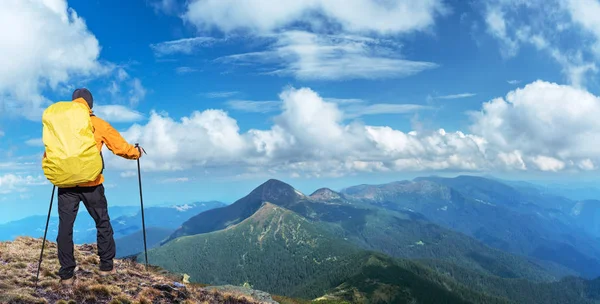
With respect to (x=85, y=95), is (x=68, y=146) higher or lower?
lower

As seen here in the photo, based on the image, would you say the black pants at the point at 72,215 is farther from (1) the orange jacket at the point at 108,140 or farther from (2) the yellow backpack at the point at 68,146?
(2) the yellow backpack at the point at 68,146

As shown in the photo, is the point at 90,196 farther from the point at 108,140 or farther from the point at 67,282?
the point at 67,282

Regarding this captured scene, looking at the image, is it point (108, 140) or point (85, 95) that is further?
point (85, 95)

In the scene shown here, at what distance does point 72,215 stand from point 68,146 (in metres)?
2.76

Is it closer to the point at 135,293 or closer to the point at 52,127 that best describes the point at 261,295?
the point at 135,293

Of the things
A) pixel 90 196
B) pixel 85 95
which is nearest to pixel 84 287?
pixel 90 196

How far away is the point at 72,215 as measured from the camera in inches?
493

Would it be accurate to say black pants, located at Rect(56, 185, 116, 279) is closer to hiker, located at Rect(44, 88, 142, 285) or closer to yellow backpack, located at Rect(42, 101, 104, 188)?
hiker, located at Rect(44, 88, 142, 285)

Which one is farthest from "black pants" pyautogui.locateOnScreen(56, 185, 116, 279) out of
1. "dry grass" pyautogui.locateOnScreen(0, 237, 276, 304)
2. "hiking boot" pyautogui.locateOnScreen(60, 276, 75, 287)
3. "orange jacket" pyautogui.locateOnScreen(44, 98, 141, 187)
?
"dry grass" pyautogui.locateOnScreen(0, 237, 276, 304)

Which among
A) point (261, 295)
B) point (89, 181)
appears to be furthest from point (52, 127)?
point (261, 295)

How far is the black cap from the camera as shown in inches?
506

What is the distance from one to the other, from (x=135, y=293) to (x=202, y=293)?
3.43 metres

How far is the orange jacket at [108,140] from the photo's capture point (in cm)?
1217

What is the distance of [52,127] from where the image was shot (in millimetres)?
11609
